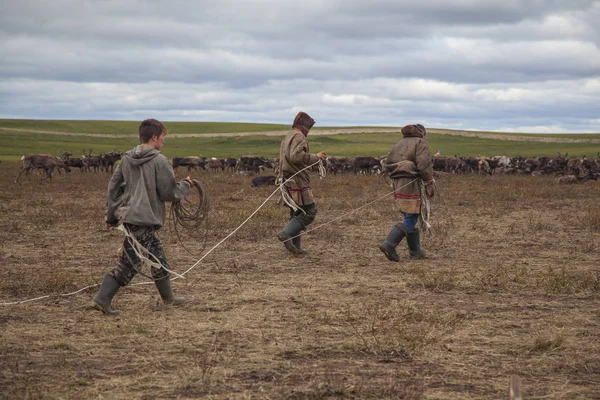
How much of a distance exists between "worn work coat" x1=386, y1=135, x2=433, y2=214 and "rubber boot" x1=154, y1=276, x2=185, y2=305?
3.62 meters

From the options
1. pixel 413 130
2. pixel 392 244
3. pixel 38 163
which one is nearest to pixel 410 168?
pixel 413 130

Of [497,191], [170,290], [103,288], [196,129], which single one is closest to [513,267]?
[170,290]

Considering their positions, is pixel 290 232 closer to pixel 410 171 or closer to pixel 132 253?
pixel 410 171

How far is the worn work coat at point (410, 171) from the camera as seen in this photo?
9.44 meters

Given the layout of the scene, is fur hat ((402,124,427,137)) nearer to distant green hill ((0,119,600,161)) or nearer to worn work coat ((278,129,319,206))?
worn work coat ((278,129,319,206))

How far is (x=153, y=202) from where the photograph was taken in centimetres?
660

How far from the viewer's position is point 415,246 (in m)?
9.77

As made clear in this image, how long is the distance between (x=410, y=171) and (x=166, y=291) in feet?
12.7

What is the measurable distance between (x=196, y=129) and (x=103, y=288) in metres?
109

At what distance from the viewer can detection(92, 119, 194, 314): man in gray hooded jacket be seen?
652cm

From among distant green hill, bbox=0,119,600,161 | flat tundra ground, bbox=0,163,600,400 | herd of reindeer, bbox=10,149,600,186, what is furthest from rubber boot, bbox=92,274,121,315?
distant green hill, bbox=0,119,600,161

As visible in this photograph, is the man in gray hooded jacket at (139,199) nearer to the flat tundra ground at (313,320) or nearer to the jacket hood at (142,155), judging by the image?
the jacket hood at (142,155)

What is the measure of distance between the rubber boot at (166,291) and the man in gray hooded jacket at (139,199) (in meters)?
0.27

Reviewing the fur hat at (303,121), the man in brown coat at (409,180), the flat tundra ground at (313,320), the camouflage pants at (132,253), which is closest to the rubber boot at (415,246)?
the man in brown coat at (409,180)
